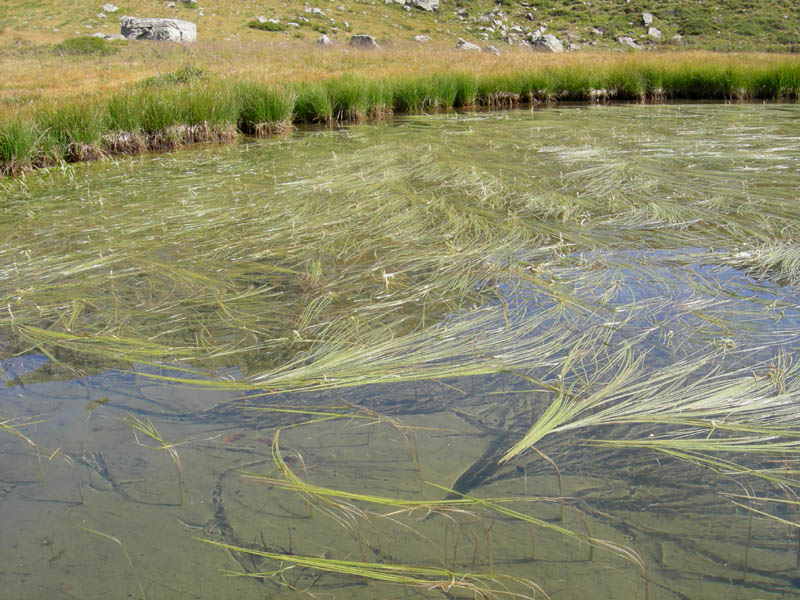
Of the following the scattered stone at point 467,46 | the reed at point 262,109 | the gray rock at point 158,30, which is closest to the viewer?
the reed at point 262,109

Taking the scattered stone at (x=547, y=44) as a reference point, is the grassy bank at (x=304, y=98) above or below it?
below

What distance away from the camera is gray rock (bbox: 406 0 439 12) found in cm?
4100

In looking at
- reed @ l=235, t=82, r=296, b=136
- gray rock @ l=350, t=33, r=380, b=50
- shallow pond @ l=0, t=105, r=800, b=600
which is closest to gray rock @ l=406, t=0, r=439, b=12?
gray rock @ l=350, t=33, r=380, b=50

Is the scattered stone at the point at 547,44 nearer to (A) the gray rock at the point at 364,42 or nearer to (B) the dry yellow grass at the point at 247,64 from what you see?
(A) the gray rock at the point at 364,42

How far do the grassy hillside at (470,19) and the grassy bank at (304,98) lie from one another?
17.3 meters

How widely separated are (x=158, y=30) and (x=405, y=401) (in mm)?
27188

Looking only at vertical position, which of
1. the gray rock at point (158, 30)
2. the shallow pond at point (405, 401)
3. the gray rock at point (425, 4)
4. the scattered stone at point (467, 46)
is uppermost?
the gray rock at point (425, 4)

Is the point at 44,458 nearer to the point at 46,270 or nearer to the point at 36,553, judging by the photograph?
the point at 36,553

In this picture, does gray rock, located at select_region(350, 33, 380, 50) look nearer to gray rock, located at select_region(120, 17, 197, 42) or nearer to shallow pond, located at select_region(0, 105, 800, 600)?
gray rock, located at select_region(120, 17, 197, 42)

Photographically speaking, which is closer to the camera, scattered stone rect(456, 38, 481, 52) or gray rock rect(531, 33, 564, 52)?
scattered stone rect(456, 38, 481, 52)

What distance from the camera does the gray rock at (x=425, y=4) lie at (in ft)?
135

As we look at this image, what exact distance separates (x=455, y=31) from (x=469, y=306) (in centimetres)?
3724

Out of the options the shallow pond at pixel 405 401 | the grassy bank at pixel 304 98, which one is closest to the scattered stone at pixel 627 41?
the grassy bank at pixel 304 98

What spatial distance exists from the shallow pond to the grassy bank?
286 cm
